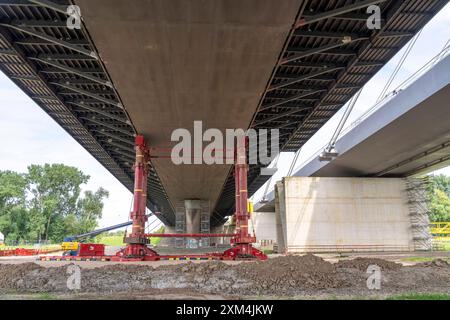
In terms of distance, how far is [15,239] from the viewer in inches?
3078

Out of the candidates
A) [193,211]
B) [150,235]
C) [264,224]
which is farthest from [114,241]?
[150,235]

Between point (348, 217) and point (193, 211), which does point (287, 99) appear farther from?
point (193, 211)

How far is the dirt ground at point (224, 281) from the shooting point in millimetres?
9266

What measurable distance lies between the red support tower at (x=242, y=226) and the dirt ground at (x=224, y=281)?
727 centimetres

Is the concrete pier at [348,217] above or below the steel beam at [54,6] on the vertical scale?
below

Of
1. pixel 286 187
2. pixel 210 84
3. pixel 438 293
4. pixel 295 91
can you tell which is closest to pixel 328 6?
pixel 210 84

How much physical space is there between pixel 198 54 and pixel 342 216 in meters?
26.0

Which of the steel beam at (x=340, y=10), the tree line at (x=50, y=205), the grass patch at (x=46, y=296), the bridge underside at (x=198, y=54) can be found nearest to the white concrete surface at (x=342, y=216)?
the bridge underside at (x=198, y=54)

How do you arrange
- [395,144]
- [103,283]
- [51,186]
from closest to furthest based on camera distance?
[103,283] < [395,144] < [51,186]

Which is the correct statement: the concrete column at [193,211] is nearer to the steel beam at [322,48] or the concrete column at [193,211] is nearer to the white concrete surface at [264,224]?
the white concrete surface at [264,224]

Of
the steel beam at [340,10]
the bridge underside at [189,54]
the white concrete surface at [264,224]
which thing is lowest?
the white concrete surface at [264,224]

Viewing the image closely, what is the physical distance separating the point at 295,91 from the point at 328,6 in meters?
8.28

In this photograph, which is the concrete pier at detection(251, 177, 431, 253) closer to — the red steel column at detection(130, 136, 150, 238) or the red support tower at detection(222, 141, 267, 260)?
Result: the red support tower at detection(222, 141, 267, 260)
